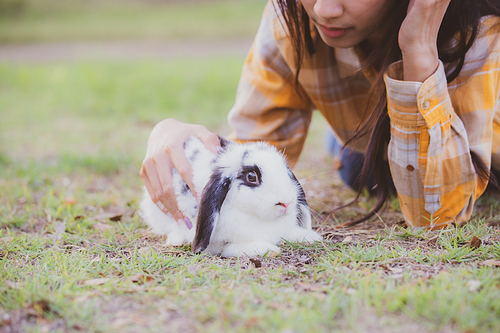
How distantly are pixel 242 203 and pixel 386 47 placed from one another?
1.12 meters

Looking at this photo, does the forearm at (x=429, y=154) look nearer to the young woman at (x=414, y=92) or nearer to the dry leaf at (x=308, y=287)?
the young woman at (x=414, y=92)

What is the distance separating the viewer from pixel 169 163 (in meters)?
2.27

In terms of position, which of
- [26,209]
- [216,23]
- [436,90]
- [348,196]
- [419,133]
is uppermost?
[216,23]

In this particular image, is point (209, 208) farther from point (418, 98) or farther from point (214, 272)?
point (418, 98)

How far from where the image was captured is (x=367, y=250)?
202cm

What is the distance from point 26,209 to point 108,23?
559 inches

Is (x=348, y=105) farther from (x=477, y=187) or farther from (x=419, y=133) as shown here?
(x=477, y=187)

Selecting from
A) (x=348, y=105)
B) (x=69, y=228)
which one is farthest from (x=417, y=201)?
(x=69, y=228)

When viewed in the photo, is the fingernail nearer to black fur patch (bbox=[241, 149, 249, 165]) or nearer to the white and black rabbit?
the white and black rabbit

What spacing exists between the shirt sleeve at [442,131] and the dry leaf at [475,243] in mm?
280

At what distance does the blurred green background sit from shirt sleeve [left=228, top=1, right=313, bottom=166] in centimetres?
35

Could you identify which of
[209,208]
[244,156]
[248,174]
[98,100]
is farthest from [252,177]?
[98,100]

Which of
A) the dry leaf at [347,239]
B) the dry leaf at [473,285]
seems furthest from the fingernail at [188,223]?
the dry leaf at [473,285]

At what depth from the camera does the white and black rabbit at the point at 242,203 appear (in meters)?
1.97
